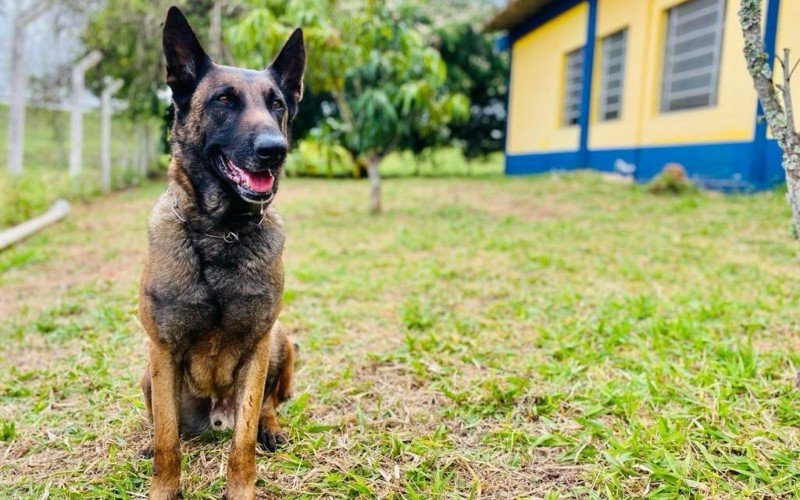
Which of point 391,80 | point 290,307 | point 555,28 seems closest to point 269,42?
point 391,80

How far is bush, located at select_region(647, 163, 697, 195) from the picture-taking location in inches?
372

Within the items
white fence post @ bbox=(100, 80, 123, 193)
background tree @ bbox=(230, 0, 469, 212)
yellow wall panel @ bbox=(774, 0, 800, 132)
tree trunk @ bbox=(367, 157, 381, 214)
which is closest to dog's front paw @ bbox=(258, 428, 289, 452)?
yellow wall panel @ bbox=(774, 0, 800, 132)

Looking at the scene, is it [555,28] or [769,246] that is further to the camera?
[555,28]

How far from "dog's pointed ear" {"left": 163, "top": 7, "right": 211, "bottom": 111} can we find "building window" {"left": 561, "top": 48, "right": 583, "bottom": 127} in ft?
39.6

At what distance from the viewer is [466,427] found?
8.71 ft

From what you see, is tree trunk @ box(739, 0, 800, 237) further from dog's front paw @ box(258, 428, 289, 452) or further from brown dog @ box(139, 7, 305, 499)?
dog's front paw @ box(258, 428, 289, 452)

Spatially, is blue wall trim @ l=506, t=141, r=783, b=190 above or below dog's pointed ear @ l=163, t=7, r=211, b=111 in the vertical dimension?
above

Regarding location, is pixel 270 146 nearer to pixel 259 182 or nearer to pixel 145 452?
pixel 259 182

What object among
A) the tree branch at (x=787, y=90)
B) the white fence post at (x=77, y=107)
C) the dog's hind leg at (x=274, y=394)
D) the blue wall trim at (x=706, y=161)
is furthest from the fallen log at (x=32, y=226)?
the blue wall trim at (x=706, y=161)

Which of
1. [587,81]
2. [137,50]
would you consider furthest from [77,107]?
[587,81]

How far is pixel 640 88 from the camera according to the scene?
1098cm

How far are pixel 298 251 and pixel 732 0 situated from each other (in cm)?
764

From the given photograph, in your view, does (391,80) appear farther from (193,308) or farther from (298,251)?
(193,308)

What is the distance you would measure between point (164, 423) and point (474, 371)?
1.75 metres
